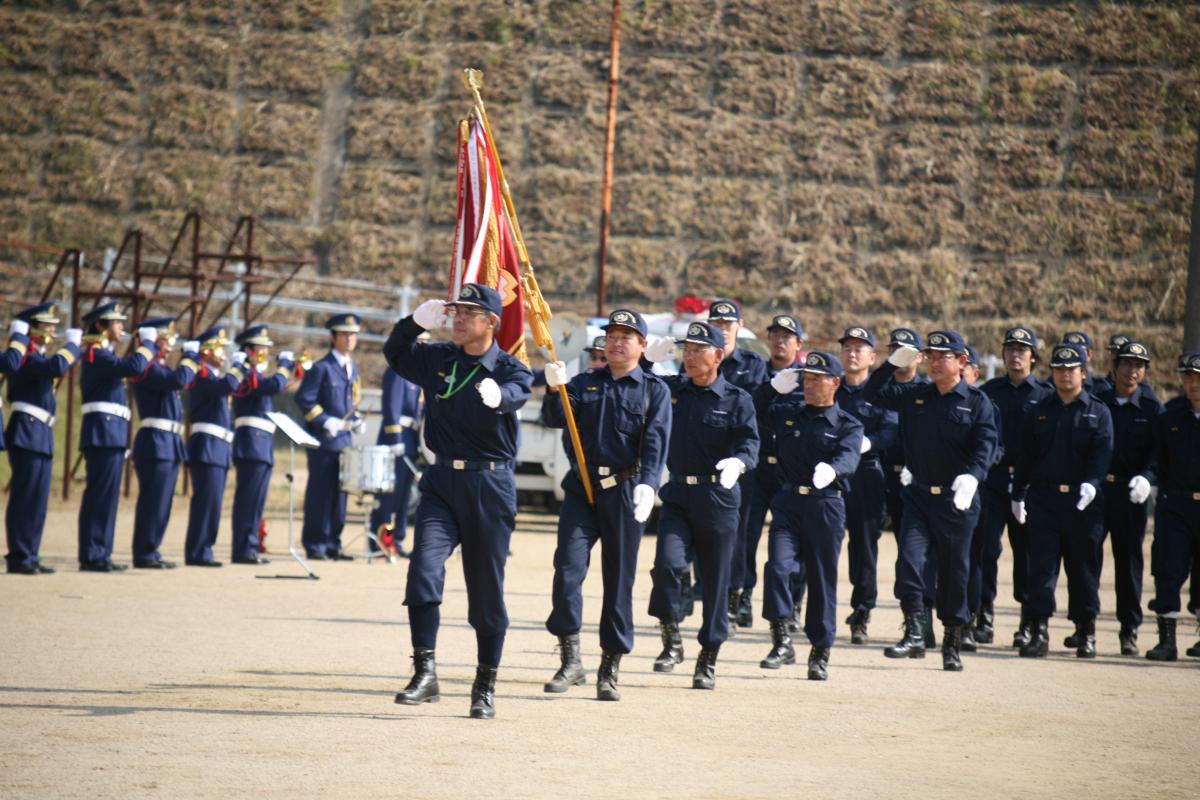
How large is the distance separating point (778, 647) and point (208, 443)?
674 cm

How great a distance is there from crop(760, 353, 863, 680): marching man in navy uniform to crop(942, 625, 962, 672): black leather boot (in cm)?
100

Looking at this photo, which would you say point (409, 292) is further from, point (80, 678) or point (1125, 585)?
point (80, 678)

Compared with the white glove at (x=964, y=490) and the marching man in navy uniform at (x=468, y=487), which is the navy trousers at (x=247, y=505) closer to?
the white glove at (x=964, y=490)

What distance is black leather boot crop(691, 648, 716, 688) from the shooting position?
925cm

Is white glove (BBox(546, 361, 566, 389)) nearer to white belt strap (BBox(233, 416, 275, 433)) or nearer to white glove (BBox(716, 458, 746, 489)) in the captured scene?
white glove (BBox(716, 458, 746, 489))

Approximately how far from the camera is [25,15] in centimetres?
2523

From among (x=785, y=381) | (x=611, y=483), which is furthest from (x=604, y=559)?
(x=785, y=381)

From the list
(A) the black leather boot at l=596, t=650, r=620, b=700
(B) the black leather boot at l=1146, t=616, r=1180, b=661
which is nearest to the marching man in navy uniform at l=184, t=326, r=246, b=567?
(A) the black leather boot at l=596, t=650, r=620, b=700

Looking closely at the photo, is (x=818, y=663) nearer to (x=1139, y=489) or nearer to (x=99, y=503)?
(x=1139, y=489)

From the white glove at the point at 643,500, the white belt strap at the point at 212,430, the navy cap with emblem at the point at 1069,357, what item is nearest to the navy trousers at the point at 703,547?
the white glove at the point at 643,500

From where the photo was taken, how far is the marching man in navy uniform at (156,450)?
562 inches

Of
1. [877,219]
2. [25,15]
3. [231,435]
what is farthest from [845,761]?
[25,15]

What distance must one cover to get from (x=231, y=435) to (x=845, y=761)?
929cm

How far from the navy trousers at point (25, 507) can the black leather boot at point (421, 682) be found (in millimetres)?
6341
